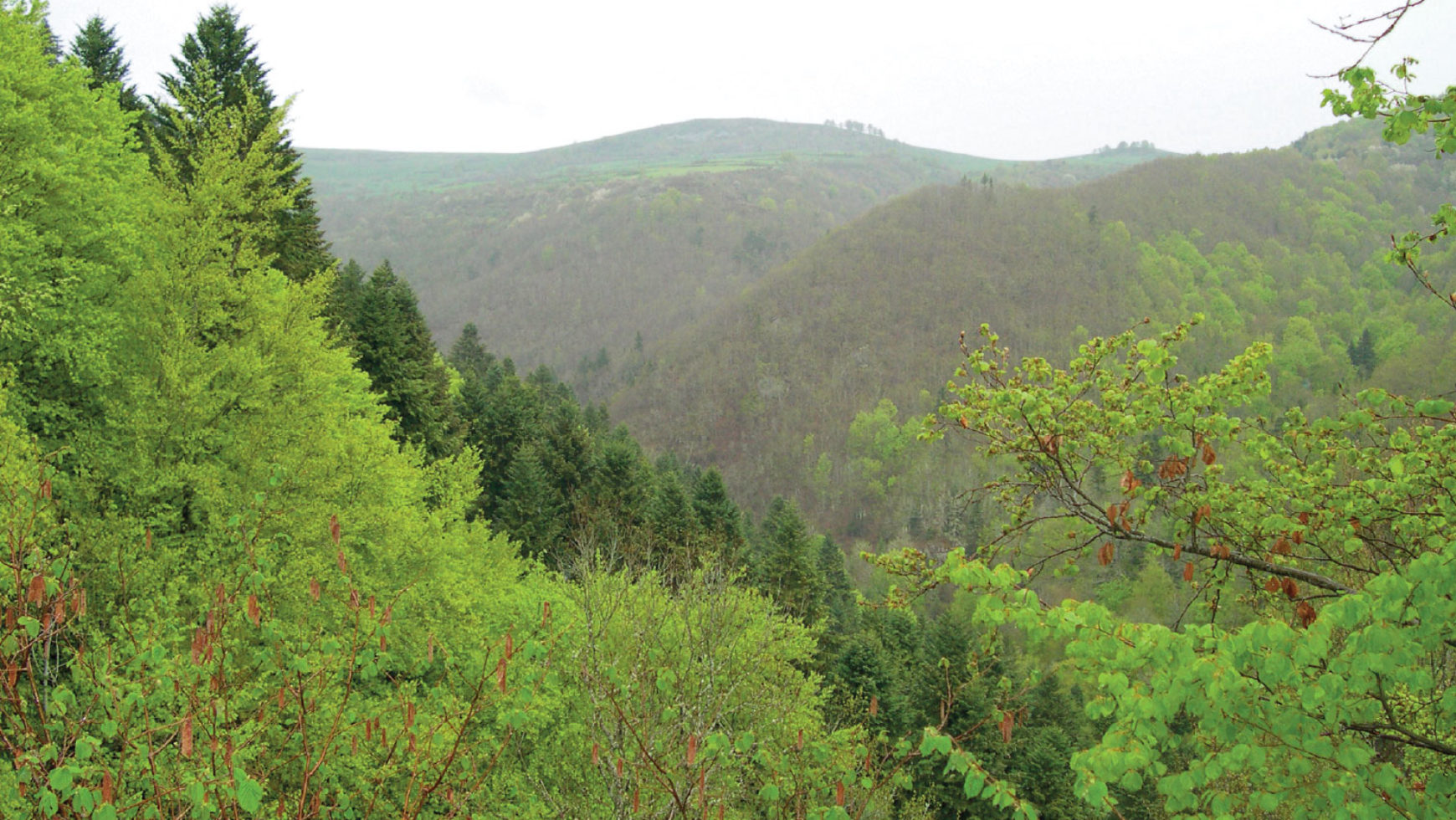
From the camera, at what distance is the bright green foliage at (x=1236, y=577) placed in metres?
4.01

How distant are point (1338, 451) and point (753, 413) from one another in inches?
4966

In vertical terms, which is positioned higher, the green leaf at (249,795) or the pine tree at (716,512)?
the green leaf at (249,795)

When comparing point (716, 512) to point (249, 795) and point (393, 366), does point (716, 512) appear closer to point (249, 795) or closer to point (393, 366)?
point (393, 366)

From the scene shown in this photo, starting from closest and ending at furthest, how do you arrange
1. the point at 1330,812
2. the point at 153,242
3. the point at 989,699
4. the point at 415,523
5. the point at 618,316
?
the point at 1330,812, the point at 153,242, the point at 415,523, the point at 989,699, the point at 618,316

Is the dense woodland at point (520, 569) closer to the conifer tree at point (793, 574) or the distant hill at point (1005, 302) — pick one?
the conifer tree at point (793, 574)

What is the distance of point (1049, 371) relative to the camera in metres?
6.82

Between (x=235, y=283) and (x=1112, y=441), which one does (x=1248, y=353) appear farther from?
(x=235, y=283)

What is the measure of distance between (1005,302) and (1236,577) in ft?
489

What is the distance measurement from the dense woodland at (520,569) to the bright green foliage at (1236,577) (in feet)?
0.14

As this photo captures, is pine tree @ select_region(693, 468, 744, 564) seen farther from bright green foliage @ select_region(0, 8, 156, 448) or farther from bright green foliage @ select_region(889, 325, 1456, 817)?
bright green foliage @ select_region(889, 325, 1456, 817)

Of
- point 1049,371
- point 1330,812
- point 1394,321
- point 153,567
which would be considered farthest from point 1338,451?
point 1394,321

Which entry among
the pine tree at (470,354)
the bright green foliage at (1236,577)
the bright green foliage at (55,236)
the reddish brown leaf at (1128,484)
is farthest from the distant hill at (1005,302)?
the reddish brown leaf at (1128,484)

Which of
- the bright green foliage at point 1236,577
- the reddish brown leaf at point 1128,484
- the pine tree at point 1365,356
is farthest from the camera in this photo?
the pine tree at point 1365,356

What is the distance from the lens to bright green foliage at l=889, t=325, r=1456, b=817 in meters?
4.01
